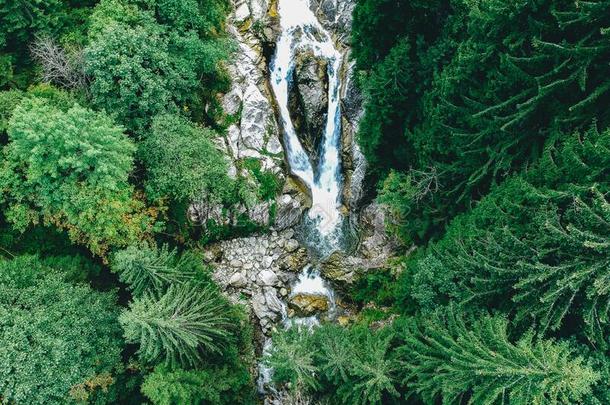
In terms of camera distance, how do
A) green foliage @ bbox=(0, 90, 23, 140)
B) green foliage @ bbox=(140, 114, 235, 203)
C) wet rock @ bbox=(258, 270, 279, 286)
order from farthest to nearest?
wet rock @ bbox=(258, 270, 279, 286), green foliage @ bbox=(140, 114, 235, 203), green foliage @ bbox=(0, 90, 23, 140)

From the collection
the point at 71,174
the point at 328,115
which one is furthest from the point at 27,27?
the point at 328,115

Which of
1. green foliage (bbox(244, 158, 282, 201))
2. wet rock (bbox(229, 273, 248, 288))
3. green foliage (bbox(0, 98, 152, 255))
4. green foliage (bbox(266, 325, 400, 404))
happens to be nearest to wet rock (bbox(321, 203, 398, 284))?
wet rock (bbox(229, 273, 248, 288))

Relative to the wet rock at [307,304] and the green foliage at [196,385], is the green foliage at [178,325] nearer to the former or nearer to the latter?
the green foliage at [196,385]

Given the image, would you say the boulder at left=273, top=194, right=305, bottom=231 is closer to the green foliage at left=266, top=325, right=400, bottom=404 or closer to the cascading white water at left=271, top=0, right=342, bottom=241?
the cascading white water at left=271, top=0, right=342, bottom=241

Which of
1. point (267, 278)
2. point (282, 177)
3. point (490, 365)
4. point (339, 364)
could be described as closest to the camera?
point (490, 365)

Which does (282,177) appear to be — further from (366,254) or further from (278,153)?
(366,254)

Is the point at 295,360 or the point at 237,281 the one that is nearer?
the point at 295,360

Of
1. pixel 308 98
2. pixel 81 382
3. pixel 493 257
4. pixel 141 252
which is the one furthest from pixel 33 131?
pixel 493 257
